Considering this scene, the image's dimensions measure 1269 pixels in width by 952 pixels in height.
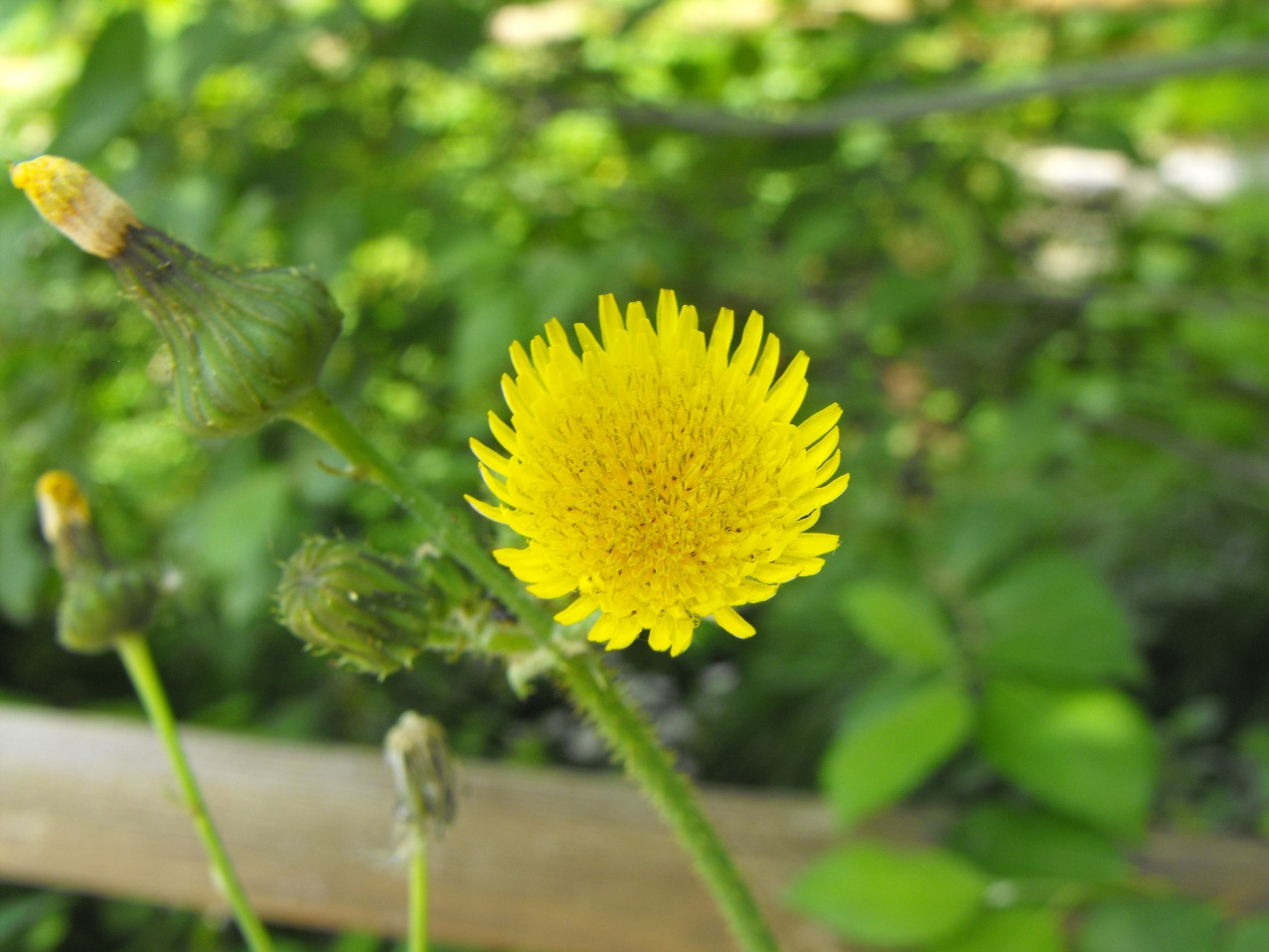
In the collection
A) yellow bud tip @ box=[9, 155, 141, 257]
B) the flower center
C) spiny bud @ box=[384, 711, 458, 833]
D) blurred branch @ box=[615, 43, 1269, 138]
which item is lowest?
spiny bud @ box=[384, 711, 458, 833]

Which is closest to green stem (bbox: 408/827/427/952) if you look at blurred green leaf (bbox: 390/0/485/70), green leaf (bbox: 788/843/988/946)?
green leaf (bbox: 788/843/988/946)

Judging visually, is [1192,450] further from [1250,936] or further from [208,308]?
[208,308]

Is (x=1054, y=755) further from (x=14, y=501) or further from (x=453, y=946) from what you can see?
(x=14, y=501)

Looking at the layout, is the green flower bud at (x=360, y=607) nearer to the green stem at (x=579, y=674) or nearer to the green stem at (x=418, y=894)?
the green stem at (x=579, y=674)

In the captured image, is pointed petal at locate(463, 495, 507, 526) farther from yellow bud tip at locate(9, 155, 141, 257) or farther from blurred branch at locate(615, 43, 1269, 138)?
blurred branch at locate(615, 43, 1269, 138)

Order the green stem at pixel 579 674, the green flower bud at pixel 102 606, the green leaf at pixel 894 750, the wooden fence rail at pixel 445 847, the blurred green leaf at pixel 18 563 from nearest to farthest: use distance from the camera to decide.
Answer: the green stem at pixel 579 674, the green flower bud at pixel 102 606, the green leaf at pixel 894 750, the wooden fence rail at pixel 445 847, the blurred green leaf at pixel 18 563

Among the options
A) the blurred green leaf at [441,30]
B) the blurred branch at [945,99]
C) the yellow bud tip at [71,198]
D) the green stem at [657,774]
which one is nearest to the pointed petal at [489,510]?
the green stem at [657,774]

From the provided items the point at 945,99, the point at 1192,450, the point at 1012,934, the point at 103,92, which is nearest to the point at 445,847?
the point at 1012,934
